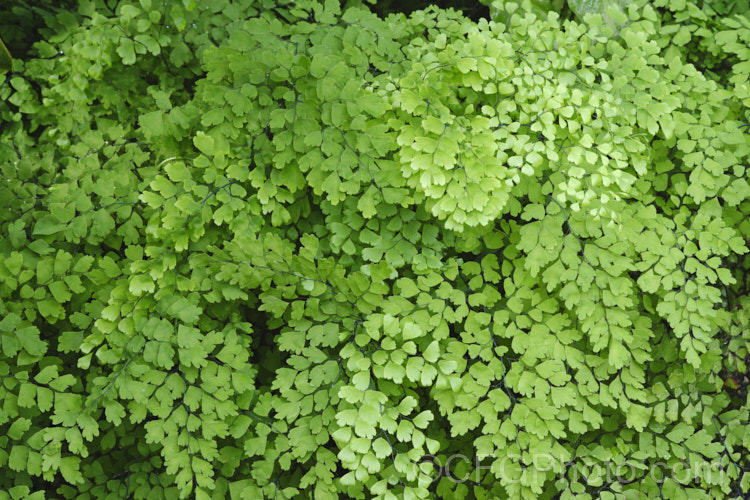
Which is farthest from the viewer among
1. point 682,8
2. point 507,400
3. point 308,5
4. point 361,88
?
point 682,8

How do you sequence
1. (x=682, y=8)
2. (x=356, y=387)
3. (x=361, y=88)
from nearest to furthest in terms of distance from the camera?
(x=356, y=387)
(x=361, y=88)
(x=682, y=8)

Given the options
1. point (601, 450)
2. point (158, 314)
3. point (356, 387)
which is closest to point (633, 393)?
point (601, 450)

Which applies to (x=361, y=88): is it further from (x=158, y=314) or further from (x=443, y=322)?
(x=158, y=314)

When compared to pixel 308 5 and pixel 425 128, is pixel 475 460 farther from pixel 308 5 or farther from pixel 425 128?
pixel 308 5

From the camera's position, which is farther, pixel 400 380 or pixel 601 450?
pixel 601 450

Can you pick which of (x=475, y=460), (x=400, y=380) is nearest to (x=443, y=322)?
(x=400, y=380)

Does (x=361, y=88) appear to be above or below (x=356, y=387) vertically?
above

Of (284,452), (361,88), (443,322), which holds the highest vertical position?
(361,88)
